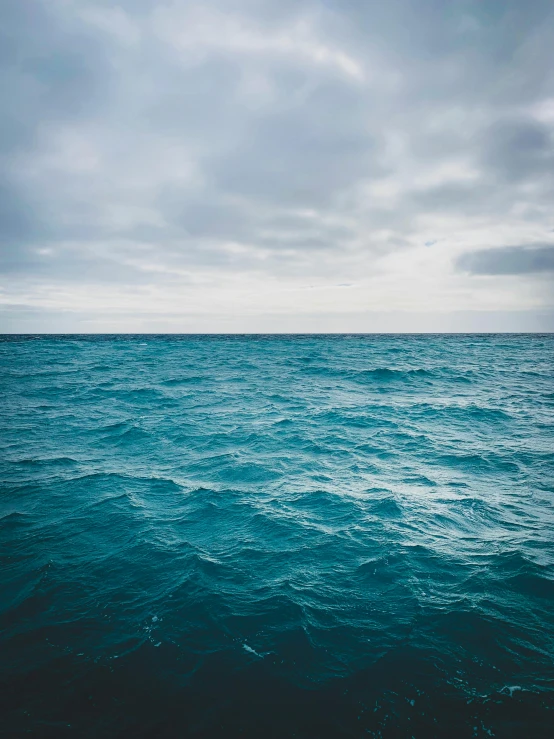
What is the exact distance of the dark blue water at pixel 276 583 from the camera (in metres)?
5.89

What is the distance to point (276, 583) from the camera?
8.76 meters

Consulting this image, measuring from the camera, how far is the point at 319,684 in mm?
6273

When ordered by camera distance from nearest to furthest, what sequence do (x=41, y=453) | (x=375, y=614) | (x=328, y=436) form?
(x=375, y=614) < (x=41, y=453) < (x=328, y=436)

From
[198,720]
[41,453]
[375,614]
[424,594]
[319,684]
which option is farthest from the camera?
[41,453]

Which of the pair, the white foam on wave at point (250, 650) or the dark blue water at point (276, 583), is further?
the white foam on wave at point (250, 650)

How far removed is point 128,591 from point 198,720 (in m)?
3.60

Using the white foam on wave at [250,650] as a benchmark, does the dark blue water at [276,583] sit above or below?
above

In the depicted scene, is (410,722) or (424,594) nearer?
(410,722)

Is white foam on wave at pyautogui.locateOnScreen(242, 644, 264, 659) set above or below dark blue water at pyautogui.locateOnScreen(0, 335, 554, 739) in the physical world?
below

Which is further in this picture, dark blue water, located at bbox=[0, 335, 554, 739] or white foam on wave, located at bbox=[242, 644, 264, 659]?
white foam on wave, located at bbox=[242, 644, 264, 659]

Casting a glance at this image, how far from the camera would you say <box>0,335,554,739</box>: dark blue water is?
19.3 ft

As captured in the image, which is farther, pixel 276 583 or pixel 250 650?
pixel 276 583

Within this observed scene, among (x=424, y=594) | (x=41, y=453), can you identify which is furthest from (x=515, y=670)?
(x=41, y=453)

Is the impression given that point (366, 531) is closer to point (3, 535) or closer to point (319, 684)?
point (319, 684)
